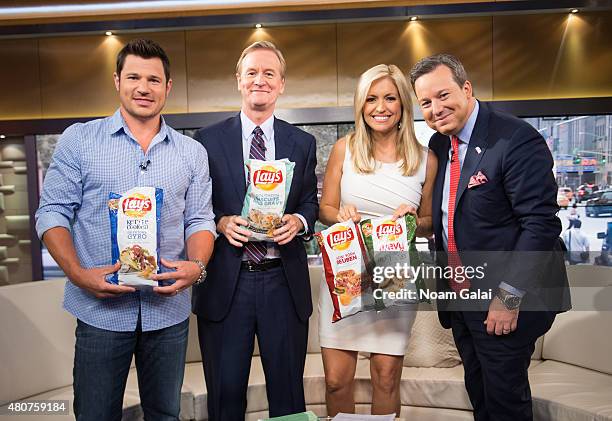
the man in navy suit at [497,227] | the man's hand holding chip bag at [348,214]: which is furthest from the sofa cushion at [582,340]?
the man's hand holding chip bag at [348,214]

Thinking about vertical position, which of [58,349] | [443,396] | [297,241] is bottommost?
[443,396]

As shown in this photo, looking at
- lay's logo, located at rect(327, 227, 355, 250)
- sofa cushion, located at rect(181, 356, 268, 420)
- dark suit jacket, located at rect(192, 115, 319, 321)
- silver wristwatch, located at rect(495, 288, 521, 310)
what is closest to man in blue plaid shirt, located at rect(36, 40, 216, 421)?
dark suit jacket, located at rect(192, 115, 319, 321)

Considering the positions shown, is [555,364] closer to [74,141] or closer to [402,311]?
[402,311]

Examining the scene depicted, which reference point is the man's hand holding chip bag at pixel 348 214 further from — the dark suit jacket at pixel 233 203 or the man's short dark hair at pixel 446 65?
the man's short dark hair at pixel 446 65

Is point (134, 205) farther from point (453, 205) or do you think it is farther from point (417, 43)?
point (417, 43)

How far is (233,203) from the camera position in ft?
6.79

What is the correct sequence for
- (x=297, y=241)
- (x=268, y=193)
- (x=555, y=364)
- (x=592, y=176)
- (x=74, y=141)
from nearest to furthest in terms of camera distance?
1. (x=74, y=141)
2. (x=268, y=193)
3. (x=297, y=241)
4. (x=555, y=364)
5. (x=592, y=176)

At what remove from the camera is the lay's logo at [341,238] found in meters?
2.12

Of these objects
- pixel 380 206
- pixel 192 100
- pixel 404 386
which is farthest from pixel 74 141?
pixel 192 100

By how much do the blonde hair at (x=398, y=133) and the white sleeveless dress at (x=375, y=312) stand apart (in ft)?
0.11

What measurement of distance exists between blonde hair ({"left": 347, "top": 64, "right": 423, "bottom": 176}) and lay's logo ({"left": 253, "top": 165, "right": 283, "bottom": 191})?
0.37 meters

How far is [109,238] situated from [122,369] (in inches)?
16.5

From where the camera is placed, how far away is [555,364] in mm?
2941

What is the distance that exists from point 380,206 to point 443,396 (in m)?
1.17
